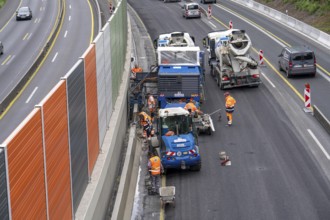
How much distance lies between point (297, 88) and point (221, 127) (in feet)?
27.5

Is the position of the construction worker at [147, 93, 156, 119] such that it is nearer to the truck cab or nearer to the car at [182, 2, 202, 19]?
the truck cab

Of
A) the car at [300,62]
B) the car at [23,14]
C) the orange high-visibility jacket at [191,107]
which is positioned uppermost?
the orange high-visibility jacket at [191,107]

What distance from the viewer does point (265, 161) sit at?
2505cm

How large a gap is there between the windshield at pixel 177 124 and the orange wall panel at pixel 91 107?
7084 mm

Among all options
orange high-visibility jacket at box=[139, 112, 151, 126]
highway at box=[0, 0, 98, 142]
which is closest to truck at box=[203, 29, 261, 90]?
orange high-visibility jacket at box=[139, 112, 151, 126]

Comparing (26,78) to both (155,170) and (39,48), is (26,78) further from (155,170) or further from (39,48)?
(155,170)

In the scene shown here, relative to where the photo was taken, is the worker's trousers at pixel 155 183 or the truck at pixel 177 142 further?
the truck at pixel 177 142

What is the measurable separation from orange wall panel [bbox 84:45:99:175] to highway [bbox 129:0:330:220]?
169 inches

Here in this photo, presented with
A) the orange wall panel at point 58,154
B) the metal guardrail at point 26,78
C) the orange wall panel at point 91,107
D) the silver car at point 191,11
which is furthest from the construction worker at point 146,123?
the silver car at point 191,11

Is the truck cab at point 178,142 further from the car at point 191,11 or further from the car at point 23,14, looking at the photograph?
the car at point 23,14

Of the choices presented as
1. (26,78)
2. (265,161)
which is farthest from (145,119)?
(26,78)

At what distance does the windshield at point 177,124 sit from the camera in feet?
79.8

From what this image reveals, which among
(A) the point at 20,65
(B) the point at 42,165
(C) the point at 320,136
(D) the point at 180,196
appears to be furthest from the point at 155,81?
(B) the point at 42,165

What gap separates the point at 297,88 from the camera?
3656 cm
